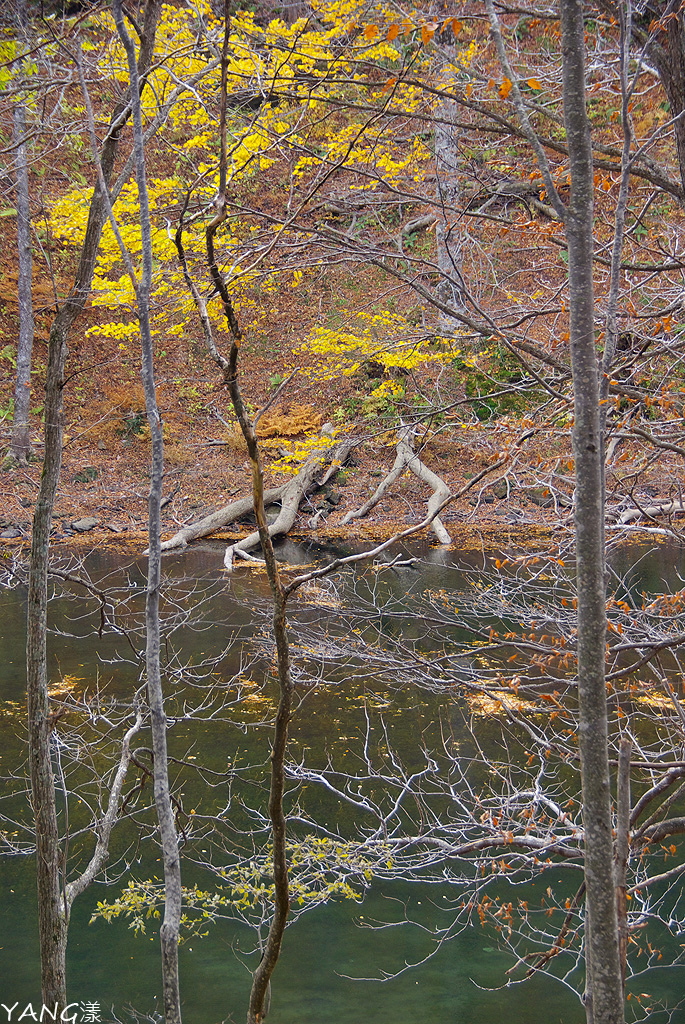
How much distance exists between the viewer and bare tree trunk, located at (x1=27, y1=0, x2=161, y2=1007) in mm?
4121

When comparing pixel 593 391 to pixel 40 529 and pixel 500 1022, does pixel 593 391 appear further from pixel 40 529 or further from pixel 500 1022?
pixel 500 1022

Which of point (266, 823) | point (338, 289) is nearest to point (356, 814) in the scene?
point (266, 823)

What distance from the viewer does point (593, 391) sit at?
7.47ft

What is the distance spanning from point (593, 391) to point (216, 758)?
645 centimetres

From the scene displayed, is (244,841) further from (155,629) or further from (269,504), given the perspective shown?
(269,504)

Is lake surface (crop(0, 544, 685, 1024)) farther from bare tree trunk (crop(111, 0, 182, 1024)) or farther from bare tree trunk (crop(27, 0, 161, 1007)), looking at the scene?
bare tree trunk (crop(111, 0, 182, 1024))

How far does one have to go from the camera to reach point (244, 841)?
6.75 metres

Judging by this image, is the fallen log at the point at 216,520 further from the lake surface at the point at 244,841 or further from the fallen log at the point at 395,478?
the lake surface at the point at 244,841

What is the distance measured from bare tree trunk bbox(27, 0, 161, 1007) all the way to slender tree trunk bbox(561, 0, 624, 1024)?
274 centimetres

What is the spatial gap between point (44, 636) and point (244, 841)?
304 cm

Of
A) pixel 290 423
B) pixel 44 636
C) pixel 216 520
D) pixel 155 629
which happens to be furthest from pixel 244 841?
pixel 290 423

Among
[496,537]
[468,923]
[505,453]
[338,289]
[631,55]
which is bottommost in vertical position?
[468,923]

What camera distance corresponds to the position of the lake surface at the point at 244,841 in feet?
17.7

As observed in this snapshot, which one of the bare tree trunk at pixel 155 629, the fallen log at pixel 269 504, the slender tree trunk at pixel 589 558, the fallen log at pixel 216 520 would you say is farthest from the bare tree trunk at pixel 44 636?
the fallen log at pixel 216 520
